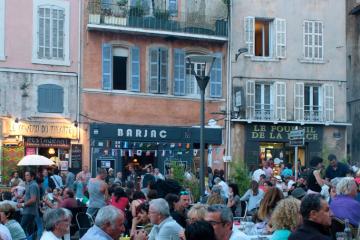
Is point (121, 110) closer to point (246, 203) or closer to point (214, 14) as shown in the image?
point (214, 14)

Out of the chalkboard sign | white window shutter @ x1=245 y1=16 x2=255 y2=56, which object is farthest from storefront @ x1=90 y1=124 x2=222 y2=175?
white window shutter @ x1=245 y1=16 x2=255 y2=56

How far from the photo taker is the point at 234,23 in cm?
3109

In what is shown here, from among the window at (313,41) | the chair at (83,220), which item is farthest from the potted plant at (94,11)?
the chair at (83,220)

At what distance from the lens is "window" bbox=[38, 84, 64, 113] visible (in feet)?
90.2

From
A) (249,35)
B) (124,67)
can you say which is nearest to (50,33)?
(124,67)

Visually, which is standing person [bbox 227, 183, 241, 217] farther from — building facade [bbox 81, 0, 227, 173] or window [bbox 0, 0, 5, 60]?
window [bbox 0, 0, 5, 60]

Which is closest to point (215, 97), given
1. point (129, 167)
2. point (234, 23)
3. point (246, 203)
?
point (234, 23)

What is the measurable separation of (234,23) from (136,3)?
445 cm

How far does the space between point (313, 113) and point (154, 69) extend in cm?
730

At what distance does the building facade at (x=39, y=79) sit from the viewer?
26.8m

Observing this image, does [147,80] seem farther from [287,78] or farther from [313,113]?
[313,113]

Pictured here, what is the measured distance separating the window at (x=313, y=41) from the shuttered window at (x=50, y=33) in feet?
35.6

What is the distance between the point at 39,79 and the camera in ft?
90.5

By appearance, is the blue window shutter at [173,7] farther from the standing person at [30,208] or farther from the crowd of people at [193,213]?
the standing person at [30,208]
